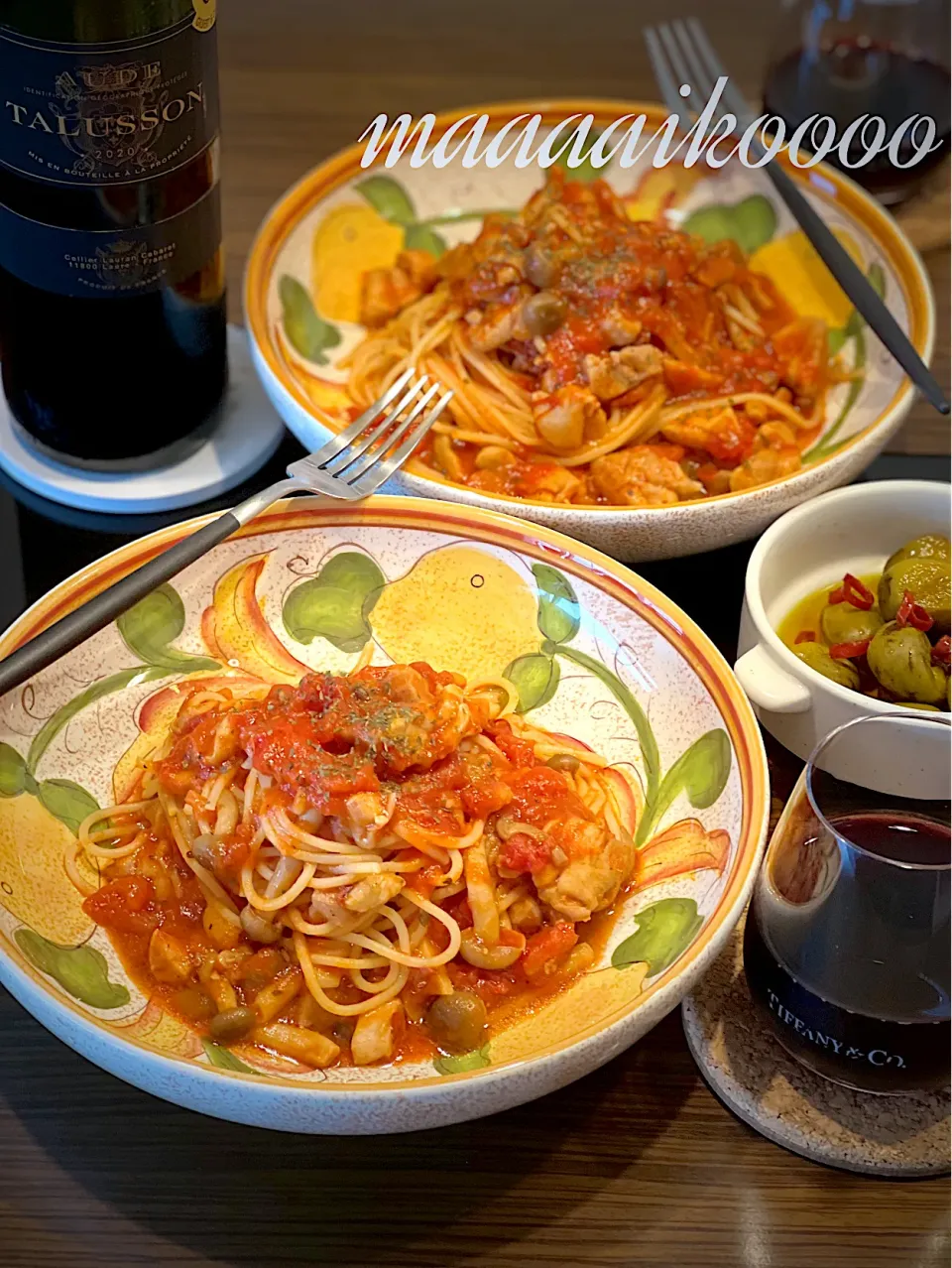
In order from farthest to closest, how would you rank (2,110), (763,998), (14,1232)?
(2,110), (763,998), (14,1232)

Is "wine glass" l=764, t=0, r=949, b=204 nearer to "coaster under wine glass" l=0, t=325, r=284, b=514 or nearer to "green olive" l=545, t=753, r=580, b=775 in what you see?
"coaster under wine glass" l=0, t=325, r=284, b=514

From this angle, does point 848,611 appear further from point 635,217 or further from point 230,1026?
point 635,217

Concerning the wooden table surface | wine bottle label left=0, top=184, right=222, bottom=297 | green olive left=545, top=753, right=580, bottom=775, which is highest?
wine bottle label left=0, top=184, right=222, bottom=297

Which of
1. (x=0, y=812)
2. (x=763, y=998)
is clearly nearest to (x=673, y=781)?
(x=763, y=998)

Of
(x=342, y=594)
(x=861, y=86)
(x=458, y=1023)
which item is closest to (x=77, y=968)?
(x=458, y=1023)

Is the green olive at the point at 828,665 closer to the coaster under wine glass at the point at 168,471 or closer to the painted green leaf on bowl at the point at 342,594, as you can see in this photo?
the painted green leaf on bowl at the point at 342,594

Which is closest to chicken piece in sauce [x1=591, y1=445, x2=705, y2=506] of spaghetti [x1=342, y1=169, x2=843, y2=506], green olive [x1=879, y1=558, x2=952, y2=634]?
spaghetti [x1=342, y1=169, x2=843, y2=506]

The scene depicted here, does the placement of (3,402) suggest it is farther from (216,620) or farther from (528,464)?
(528,464)
